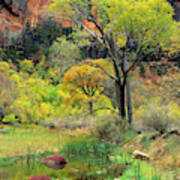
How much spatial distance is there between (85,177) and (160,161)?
8.23 feet

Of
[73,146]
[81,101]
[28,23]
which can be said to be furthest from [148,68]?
[73,146]

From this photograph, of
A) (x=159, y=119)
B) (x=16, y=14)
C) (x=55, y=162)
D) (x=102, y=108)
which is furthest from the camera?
(x=16, y=14)

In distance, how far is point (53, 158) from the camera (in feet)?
20.1

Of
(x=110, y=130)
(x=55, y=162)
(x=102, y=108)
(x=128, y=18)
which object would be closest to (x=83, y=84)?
(x=102, y=108)

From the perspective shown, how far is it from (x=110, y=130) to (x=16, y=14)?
153ft

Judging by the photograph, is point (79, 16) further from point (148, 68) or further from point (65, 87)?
point (148, 68)

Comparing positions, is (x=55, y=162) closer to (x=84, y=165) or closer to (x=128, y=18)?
(x=84, y=165)

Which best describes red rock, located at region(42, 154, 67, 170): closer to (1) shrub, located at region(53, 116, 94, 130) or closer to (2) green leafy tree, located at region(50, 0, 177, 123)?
(2) green leafy tree, located at region(50, 0, 177, 123)

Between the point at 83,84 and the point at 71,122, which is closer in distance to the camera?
the point at 71,122

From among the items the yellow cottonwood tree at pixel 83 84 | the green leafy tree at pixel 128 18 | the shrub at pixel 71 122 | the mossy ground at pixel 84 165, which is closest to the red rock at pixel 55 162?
the mossy ground at pixel 84 165

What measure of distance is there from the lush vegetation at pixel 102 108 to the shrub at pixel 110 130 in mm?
39

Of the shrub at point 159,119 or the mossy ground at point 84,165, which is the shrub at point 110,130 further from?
the mossy ground at point 84,165

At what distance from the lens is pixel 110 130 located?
9711 millimetres

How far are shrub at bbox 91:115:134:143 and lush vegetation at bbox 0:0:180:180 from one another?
0.13 feet
